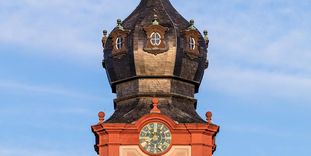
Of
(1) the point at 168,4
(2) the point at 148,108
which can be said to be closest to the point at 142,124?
(2) the point at 148,108

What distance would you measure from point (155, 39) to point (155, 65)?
4.83ft

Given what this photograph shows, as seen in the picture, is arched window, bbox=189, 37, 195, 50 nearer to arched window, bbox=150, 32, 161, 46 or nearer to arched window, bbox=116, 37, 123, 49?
arched window, bbox=150, 32, 161, 46

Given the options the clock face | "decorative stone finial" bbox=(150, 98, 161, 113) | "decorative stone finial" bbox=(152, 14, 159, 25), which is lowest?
the clock face

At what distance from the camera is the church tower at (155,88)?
10394 centimetres

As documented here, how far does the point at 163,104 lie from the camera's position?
105438 mm

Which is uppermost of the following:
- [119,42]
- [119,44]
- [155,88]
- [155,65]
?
[119,42]

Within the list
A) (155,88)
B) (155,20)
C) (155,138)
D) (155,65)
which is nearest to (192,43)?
(155,20)

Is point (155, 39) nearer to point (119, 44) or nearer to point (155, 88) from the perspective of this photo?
point (119, 44)

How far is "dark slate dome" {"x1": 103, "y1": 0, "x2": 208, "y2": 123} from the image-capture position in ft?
345

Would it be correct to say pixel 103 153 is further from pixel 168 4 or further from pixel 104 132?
pixel 168 4

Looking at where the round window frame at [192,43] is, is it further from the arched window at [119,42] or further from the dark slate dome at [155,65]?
the arched window at [119,42]

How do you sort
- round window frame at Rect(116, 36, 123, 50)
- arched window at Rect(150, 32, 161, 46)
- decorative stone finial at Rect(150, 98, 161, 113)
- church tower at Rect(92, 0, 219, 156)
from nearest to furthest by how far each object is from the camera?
church tower at Rect(92, 0, 219, 156), decorative stone finial at Rect(150, 98, 161, 113), arched window at Rect(150, 32, 161, 46), round window frame at Rect(116, 36, 123, 50)

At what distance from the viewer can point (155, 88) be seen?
105562mm

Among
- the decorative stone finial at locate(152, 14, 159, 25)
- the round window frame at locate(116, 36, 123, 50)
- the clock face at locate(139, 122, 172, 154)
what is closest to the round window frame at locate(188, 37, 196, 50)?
the decorative stone finial at locate(152, 14, 159, 25)
